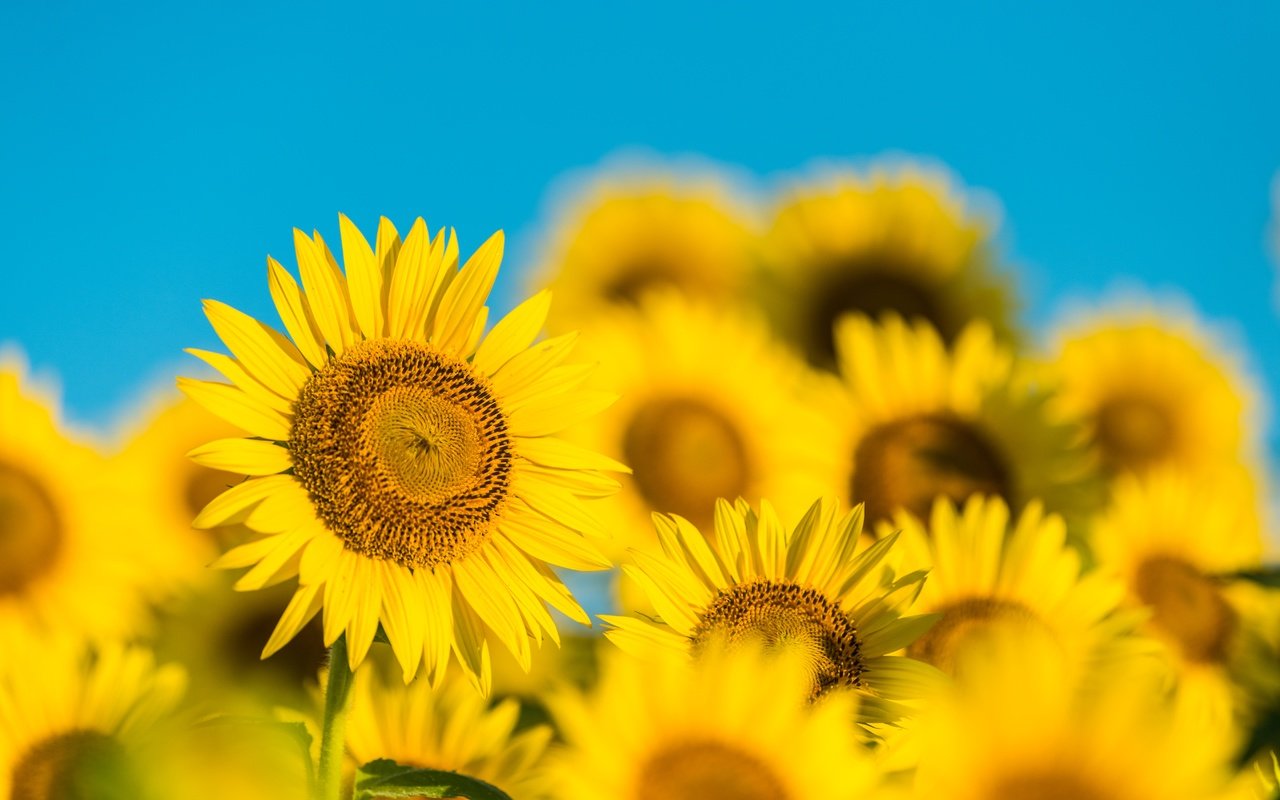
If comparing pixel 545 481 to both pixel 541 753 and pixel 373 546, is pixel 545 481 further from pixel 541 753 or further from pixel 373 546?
pixel 541 753

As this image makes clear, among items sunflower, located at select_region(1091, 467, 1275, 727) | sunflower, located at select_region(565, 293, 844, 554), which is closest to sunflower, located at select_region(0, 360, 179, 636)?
sunflower, located at select_region(565, 293, 844, 554)

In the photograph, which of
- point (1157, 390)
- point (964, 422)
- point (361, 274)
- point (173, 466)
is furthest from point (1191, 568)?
point (173, 466)

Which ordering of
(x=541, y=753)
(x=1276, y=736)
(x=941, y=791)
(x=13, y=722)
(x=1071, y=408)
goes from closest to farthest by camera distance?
1. (x=941, y=791)
2. (x=541, y=753)
3. (x=13, y=722)
4. (x=1276, y=736)
5. (x=1071, y=408)

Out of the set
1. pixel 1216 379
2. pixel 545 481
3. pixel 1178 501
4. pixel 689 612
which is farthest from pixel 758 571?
pixel 1216 379

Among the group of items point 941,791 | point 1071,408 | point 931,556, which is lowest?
point 941,791

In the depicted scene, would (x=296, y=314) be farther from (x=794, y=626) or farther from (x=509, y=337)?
(x=794, y=626)
